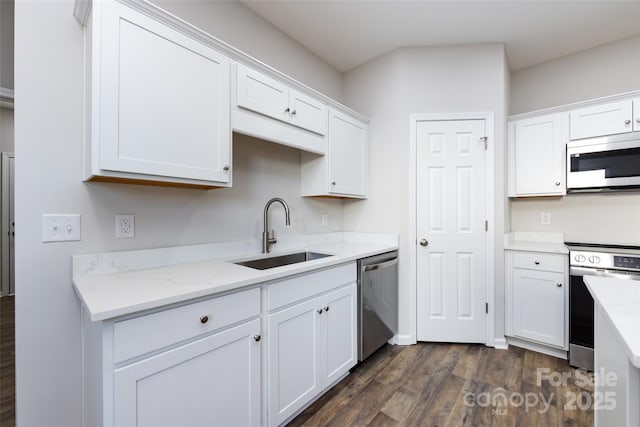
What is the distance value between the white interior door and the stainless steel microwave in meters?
0.73

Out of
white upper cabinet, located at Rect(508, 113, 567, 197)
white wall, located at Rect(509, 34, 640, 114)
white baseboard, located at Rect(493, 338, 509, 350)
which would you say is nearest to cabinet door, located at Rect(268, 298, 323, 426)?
white baseboard, located at Rect(493, 338, 509, 350)

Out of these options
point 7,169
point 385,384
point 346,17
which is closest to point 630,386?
point 385,384

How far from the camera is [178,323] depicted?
3.53ft

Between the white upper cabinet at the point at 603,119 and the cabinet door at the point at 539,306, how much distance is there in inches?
48.2

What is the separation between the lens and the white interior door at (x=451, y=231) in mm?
2531

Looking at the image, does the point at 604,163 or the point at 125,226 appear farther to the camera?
the point at 604,163

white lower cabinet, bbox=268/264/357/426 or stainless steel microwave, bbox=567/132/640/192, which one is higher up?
stainless steel microwave, bbox=567/132/640/192

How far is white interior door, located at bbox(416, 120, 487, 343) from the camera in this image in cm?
253

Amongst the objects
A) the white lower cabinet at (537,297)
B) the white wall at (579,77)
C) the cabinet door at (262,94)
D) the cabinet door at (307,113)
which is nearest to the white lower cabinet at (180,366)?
the cabinet door at (262,94)

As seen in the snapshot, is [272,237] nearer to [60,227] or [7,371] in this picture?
[60,227]

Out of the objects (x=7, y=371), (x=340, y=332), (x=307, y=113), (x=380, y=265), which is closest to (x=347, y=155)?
(x=307, y=113)

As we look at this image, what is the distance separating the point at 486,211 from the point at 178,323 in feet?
8.17

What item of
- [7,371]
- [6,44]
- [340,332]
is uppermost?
[6,44]

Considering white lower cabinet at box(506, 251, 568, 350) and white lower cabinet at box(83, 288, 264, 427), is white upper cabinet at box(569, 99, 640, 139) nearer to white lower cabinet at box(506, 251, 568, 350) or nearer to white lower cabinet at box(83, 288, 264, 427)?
white lower cabinet at box(506, 251, 568, 350)
